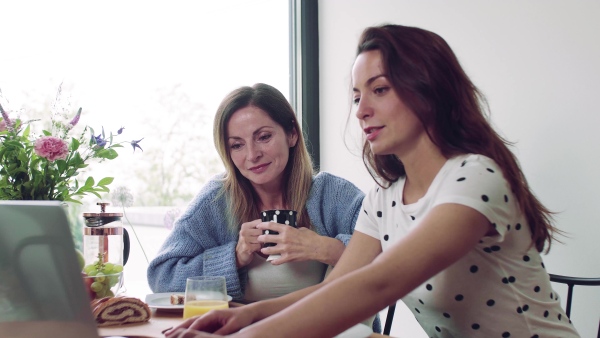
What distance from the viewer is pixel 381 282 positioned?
2.93 ft

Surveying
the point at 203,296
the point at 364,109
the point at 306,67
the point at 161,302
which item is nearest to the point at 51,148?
the point at 161,302

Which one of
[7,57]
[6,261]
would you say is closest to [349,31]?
[7,57]

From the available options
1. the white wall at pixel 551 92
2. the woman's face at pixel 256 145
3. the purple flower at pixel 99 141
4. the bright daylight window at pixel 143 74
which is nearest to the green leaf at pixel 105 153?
the purple flower at pixel 99 141

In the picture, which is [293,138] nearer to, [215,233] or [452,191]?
[215,233]

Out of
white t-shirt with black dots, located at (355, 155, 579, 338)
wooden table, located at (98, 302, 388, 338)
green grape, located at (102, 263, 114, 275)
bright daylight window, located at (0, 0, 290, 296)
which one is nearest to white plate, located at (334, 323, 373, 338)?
wooden table, located at (98, 302, 388, 338)

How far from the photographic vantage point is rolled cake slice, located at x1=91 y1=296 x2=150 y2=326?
3.93 ft

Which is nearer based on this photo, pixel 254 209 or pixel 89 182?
pixel 89 182

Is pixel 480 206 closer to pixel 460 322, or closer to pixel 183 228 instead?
pixel 460 322

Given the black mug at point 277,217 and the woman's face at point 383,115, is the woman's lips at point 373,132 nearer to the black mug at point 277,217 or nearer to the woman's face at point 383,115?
the woman's face at point 383,115

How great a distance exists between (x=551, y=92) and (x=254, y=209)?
1.01 metres

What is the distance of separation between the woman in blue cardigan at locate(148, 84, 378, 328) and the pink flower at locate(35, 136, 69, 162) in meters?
0.45

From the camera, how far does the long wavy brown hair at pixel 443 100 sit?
1176 millimetres

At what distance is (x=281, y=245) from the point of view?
1.52 m

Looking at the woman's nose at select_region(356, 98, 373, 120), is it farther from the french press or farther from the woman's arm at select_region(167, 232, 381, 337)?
the french press
